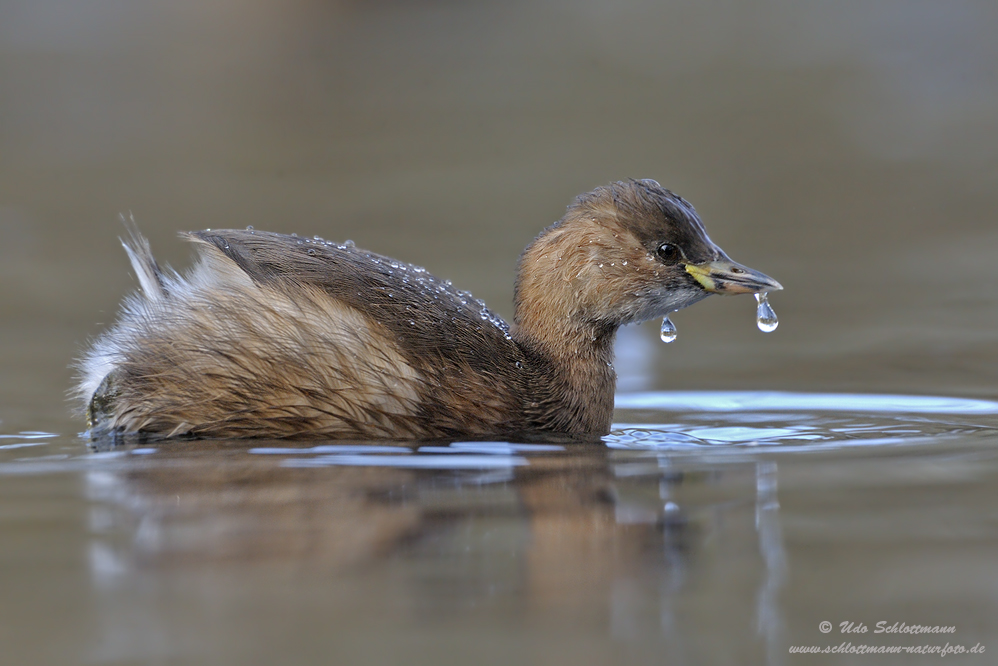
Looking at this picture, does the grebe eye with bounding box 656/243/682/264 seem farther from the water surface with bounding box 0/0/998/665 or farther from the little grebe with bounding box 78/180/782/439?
the water surface with bounding box 0/0/998/665

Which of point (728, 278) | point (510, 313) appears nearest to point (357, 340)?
point (728, 278)

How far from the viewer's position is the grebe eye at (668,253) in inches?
217

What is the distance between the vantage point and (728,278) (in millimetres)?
5465

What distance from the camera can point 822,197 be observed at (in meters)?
11.2

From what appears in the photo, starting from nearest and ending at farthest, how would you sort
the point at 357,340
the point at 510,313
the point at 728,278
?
the point at 357,340
the point at 728,278
the point at 510,313

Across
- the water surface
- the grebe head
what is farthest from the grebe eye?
the water surface

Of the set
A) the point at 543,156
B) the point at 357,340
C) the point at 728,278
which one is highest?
the point at 543,156

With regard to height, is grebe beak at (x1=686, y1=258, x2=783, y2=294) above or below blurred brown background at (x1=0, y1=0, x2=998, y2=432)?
below

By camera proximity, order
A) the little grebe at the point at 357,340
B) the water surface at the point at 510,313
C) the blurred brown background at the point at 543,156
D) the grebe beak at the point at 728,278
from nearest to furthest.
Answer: the water surface at the point at 510,313 < the little grebe at the point at 357,340 < the grebe beak at the point at 728,278 < the blurred brown background at the point at 543,156

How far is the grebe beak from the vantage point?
544 centimetres

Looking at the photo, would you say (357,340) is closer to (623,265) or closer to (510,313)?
(623,265)

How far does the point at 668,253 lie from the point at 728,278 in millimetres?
279

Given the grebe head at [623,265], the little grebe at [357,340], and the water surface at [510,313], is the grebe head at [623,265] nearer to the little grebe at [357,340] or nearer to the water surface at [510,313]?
the little grebe at [357,340]

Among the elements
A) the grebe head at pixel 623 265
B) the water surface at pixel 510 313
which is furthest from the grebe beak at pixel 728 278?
the water surface at pixel 510 313
